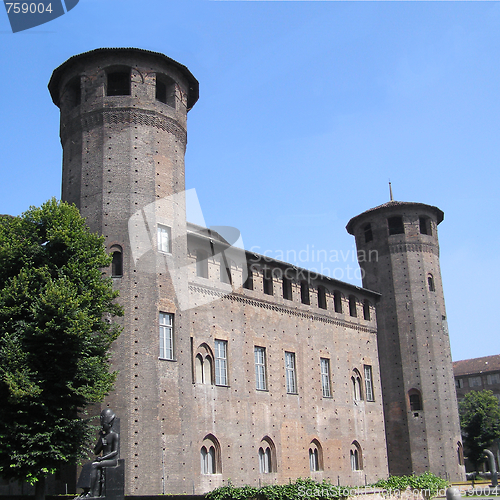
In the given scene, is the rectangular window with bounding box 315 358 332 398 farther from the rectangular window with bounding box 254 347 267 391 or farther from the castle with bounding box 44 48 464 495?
the rectangular window with bounding box 254 347 267 391

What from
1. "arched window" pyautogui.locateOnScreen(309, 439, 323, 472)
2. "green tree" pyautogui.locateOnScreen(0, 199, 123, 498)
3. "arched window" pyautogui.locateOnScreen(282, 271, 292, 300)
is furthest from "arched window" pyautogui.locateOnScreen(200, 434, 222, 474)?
"arched window" pyautogui.locateOnScreen(282, 271, 292, 300)

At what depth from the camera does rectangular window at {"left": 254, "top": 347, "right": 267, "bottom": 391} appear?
1041 inches

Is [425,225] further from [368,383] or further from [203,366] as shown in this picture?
[203,366]

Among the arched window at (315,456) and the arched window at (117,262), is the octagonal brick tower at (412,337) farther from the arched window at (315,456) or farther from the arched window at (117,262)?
the arched window at (117,262)

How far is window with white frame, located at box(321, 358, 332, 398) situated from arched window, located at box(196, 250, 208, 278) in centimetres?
915

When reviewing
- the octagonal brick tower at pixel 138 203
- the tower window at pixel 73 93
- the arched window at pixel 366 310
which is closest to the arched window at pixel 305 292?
the arched window at pixel 366 310

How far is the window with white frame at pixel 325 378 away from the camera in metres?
30.0

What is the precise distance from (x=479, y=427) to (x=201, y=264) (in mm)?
29464

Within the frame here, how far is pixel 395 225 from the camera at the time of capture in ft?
122

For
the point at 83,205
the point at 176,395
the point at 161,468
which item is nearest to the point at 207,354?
the point at 176,395

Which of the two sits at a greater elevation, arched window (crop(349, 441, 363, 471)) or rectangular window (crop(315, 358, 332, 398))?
rectangular window (crop(315, 358, 332, 398))

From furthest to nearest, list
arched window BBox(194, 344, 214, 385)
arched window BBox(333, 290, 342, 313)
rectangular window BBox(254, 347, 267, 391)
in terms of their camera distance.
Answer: arched window BBox(333, 290, 342, 313), rectangular window BBox(254, 347, 267, 391), arched window BBox(194, 344, 214, 385)

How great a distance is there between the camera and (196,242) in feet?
80.7

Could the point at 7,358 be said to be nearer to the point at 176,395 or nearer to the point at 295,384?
the point at 176,395
